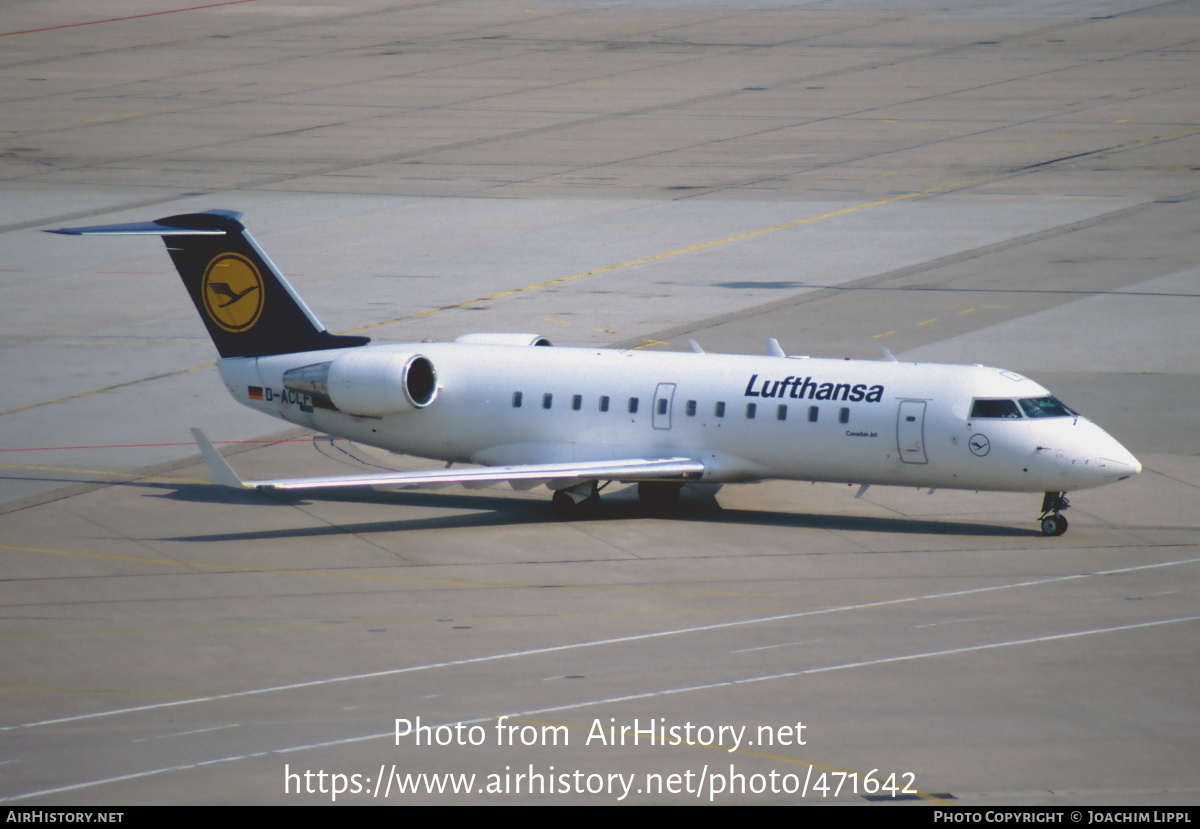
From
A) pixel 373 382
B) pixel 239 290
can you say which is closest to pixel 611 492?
pixel 373 382

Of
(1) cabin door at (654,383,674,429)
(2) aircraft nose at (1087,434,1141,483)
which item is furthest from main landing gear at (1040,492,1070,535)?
(1) cabin door at (654,383,674,429)

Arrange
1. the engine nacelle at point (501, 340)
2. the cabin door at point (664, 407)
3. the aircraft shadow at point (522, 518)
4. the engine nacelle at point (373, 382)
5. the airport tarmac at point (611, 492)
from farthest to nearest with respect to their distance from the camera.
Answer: the engine nacelle at point (501, 340), the engine nacelle at point (373, 382), the cabin door at point (664, 407), the aircraft shadow at point (522, 518), the airport tarmac at point (611, 492)

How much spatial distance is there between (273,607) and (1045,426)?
1325 cm

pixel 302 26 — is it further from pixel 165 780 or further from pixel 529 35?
pixel 165 780

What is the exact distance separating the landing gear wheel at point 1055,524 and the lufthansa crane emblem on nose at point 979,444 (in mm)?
1649

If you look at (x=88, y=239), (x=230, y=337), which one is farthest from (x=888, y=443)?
(x=88, y=239)

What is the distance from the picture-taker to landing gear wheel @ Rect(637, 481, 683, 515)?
32.7 metres

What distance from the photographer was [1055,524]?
30031mm

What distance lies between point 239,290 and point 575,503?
28.4 feet

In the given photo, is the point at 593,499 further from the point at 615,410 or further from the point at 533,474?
the point at 615,410

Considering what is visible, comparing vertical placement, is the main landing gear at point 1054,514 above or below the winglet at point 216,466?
below

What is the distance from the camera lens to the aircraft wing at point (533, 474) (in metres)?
30.4

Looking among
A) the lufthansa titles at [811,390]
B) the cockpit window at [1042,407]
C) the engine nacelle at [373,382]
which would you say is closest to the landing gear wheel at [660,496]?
the lufthansa titles at [811,390]

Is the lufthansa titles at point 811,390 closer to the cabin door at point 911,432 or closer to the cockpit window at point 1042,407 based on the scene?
the cabin door at point 911,432
